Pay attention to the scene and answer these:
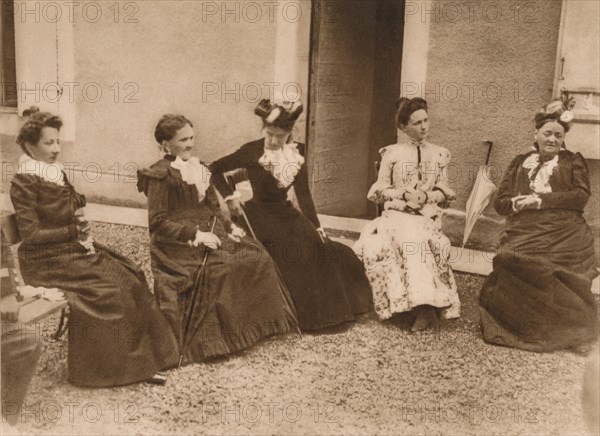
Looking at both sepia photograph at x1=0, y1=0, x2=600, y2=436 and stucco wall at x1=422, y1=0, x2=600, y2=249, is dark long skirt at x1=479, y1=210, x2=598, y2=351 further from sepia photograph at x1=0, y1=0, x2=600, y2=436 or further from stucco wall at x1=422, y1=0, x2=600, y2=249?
stucco wall at x1=422, y1=0, x2=600, y2=249

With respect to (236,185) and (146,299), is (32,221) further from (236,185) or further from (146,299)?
(236,185)

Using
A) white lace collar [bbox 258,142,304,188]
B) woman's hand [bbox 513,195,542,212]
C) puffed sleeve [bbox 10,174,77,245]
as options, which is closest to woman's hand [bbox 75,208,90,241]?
puffed sleeve [bbox 10,174,77,245]

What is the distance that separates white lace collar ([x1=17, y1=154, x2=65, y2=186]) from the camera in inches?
121

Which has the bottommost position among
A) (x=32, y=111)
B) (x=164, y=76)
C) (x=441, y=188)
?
(x=441, y=188)

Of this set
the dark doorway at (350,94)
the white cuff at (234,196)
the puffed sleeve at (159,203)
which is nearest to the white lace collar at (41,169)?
the puffed sleeve at (159,203)

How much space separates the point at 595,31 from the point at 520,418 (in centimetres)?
209

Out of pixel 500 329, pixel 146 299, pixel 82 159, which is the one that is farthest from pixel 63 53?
pixel 500 329

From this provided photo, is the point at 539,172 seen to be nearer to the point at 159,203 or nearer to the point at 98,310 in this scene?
the point at 159,203

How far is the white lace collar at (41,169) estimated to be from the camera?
3.07 meters

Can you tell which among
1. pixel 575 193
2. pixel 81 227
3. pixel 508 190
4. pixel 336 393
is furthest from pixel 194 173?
pixel 575 193

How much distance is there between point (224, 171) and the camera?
3828mm

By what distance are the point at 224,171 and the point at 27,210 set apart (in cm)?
108

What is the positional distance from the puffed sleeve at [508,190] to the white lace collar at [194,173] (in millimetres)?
1567

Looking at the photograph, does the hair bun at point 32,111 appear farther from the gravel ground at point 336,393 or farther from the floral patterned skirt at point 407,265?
the floral patterned skirt at point 407,265
